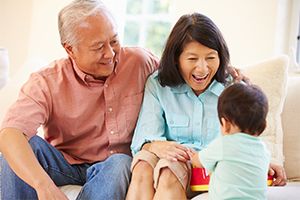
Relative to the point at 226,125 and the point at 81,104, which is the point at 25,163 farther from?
the point at 226,125

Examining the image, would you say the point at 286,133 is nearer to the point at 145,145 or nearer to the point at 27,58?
the point at 145,145

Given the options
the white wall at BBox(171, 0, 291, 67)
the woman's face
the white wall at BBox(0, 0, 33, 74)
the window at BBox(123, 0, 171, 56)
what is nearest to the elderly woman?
the woman's face

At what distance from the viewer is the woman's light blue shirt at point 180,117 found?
5.41ft

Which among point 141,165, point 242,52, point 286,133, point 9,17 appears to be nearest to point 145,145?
point 141,165

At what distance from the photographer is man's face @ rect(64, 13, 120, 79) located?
1.65 meters

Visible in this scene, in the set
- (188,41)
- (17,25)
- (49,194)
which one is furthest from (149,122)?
(17,25)

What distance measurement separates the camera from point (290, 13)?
2.60 meters

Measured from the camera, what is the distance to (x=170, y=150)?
→ 58.9 inches

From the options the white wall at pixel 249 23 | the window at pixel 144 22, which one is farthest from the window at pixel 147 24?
the white wall at pixel 249 23

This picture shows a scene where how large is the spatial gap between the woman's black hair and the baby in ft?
1.11

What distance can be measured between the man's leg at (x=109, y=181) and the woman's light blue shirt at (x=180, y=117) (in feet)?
0.43

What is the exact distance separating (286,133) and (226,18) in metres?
0.94

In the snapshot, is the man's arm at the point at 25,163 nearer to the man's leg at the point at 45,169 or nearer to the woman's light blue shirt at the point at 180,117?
the man's leg at the point at 45,169

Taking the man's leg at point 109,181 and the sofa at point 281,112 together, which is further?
the sofa at point 281,112
